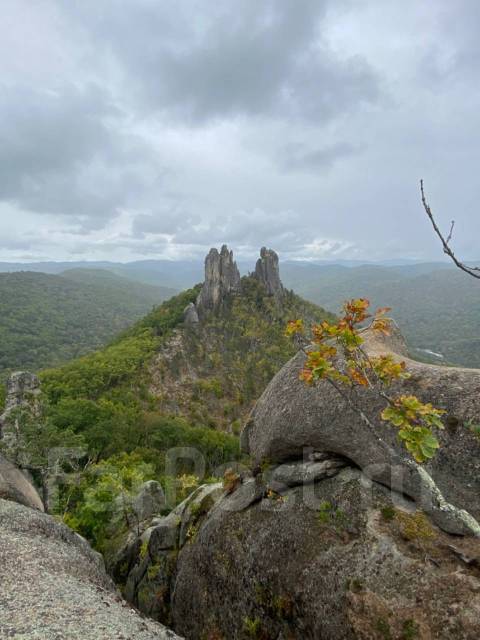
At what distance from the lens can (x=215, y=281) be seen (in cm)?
10038

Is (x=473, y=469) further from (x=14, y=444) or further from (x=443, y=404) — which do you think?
(x=14, y=444)

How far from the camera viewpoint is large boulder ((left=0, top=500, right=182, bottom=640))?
25.7 ft

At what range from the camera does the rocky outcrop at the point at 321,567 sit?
6211 mm

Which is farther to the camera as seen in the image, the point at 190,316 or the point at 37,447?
the point at 190,316

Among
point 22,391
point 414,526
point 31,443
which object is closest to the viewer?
point 414,526

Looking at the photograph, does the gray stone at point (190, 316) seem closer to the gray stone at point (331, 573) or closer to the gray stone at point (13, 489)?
the gray stone at point (13, 489)

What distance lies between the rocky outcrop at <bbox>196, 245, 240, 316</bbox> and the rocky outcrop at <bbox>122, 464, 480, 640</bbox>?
293 ft

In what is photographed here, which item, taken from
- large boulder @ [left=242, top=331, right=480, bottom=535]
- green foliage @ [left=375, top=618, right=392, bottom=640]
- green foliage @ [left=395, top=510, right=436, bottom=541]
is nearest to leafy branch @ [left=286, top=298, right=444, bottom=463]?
large boulder @ [left=242, top=331, right=480, bottom=535]

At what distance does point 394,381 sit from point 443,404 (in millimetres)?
1095

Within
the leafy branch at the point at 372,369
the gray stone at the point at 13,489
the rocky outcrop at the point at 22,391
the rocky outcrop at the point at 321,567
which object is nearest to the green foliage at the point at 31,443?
the gray stone at the point at 13,489

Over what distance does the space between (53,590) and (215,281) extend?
92.7 meters

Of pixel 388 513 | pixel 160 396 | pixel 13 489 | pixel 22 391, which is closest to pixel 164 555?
pixel 13 489

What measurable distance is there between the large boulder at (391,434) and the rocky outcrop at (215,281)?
89.5 meters

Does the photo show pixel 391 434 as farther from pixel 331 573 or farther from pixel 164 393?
pixel 164 393
